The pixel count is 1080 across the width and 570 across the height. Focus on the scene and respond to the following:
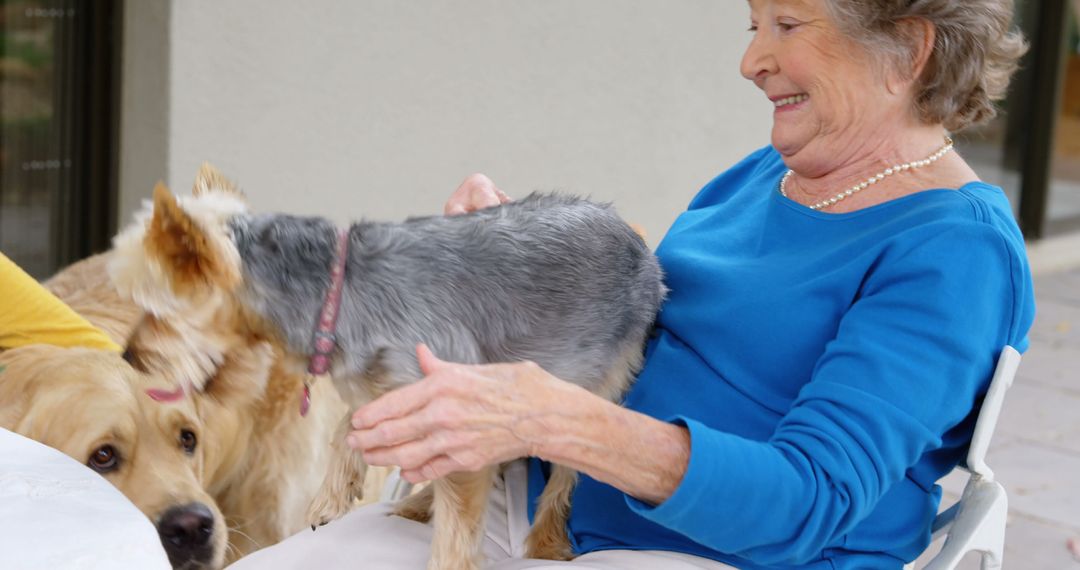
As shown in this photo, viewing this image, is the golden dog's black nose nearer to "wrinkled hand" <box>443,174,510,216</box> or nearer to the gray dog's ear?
the gray dog's ear

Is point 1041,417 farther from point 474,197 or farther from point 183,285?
point 183,285

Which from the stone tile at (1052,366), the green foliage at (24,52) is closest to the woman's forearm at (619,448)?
the green foliage at (24,52)

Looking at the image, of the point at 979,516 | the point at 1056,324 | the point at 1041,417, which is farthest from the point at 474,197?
the point at 1056,324

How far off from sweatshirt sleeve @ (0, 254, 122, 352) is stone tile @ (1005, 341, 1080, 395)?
4291mm

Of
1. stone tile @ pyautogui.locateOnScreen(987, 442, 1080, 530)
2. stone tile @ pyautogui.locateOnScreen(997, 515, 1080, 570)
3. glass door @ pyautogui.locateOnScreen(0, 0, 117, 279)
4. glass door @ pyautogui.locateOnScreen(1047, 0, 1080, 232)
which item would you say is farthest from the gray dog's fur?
glass door @ pyautogui.locateOnScreen(1047, 0, 1080, 232)

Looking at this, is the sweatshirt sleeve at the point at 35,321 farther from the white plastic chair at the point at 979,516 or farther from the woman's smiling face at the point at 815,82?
the white plastic chair at the point at 979,516

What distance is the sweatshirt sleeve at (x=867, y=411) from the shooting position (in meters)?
1.83

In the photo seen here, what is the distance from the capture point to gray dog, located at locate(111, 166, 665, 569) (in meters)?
2.00

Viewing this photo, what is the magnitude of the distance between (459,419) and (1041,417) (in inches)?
178

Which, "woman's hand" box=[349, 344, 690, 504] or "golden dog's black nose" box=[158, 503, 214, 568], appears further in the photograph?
"golden dog's black nose" box=[158, 503, 214, 568]

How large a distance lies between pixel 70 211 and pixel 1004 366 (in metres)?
3.89

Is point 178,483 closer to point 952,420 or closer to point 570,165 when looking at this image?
point 952,420

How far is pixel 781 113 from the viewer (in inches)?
88.7

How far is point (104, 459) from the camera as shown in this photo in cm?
262
